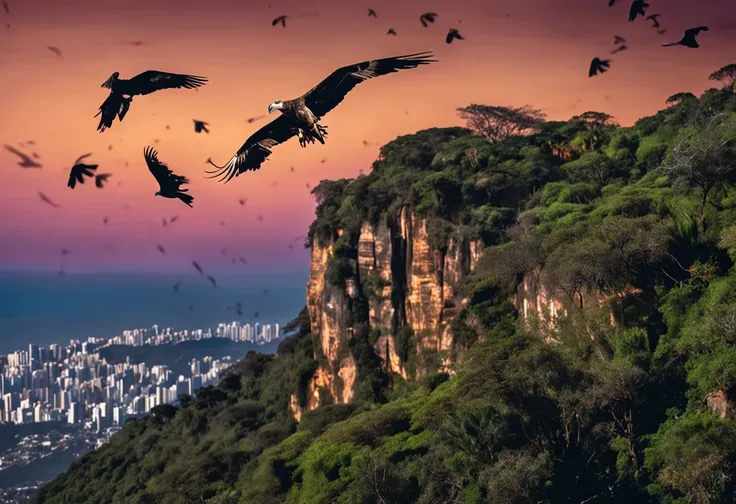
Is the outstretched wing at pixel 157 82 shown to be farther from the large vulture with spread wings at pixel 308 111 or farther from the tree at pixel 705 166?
the tree at pixel 705 166

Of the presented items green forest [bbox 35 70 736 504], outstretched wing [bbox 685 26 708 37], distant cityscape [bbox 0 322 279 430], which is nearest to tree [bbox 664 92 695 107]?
green forest [bbox 35 70 736 504]

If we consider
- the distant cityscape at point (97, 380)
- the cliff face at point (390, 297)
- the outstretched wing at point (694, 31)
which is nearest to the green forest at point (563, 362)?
the cliff face at point (390, 297)

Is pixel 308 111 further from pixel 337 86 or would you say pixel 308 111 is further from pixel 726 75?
pixel 726 75

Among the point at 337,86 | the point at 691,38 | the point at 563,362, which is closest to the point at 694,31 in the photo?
the point at 691,38

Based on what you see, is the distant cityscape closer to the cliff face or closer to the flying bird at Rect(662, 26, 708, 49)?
the cliff face

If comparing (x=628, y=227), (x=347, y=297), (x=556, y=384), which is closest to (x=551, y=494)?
(x=556, y=384)

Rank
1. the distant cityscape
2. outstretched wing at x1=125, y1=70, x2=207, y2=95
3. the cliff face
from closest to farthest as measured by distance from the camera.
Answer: outstretched wing at x1=125, y1=70, x2=207, y2=95
the cliff face
the distant cityscape
